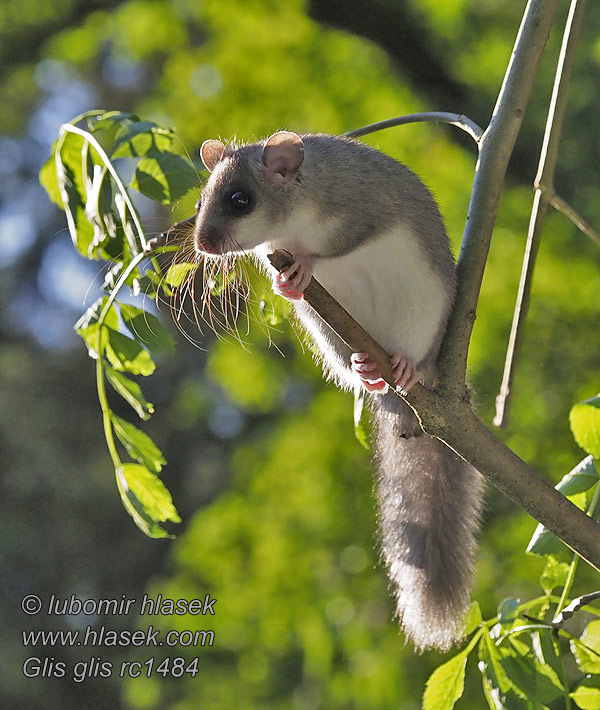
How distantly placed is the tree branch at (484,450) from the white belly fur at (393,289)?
327 millimetres

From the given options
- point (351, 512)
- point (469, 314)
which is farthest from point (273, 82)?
point (469, 314)

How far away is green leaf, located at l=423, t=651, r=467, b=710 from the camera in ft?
3.97

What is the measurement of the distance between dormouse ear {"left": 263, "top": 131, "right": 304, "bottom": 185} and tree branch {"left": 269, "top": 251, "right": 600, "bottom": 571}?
452 millimetres

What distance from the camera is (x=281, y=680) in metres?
5.05

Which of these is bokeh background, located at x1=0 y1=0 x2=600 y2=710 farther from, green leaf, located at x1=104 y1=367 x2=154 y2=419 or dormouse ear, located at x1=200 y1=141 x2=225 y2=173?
green leaf, located at x1=104 y1=367 x2=154 y2=419

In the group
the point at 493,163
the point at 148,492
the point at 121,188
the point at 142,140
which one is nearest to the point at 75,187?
the point at 142,140

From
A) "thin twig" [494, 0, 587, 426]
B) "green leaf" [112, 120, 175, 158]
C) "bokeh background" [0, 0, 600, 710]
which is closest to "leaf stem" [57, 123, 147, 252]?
"green leaf" [112, 120, 175, 158]

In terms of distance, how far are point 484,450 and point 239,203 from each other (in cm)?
62

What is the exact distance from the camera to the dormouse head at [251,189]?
154 centimetres

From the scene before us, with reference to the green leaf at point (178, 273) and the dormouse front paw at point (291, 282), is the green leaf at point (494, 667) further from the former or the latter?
the green leaf at point (178, 273)

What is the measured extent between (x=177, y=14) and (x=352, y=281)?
5.24 m


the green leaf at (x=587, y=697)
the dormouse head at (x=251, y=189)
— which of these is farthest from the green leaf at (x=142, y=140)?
the green leaf at (x=587, y=697)

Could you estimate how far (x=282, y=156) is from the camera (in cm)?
161

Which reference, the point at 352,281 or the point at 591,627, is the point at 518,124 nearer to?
the point at 352,281
